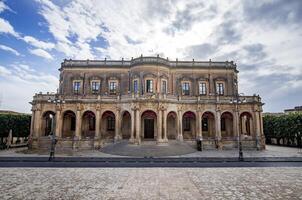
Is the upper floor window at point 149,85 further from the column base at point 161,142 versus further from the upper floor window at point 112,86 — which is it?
the column base at point 161,142

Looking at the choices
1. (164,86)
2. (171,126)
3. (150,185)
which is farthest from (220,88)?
(150,185)

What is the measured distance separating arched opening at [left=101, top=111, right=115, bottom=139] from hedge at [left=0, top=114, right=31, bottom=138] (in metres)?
14.4

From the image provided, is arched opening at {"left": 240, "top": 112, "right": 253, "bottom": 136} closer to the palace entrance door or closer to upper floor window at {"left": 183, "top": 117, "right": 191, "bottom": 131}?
upper floor window at {"left": 183, "top": 117, "right": 191, "bottom": 131}

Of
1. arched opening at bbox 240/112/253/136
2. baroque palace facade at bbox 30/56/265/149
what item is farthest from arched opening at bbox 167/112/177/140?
arched opening at bbox 240/112/253/136

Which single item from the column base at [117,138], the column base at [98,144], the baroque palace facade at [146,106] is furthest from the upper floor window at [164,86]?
the column base at [98,144]

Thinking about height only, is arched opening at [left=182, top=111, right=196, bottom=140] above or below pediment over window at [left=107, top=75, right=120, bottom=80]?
below

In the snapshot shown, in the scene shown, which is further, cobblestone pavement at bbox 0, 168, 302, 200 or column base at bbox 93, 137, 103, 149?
column base at bbox 93, 137, 103, 149

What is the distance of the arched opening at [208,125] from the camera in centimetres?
3256

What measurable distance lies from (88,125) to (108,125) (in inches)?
130

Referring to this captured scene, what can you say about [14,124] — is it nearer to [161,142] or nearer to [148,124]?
[148,124]

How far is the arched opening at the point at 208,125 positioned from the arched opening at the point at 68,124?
21762mm

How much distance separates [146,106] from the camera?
27.9m

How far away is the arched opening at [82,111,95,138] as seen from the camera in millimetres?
32188

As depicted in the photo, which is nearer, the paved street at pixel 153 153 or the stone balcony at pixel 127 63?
the paved street at pixel 153 153
